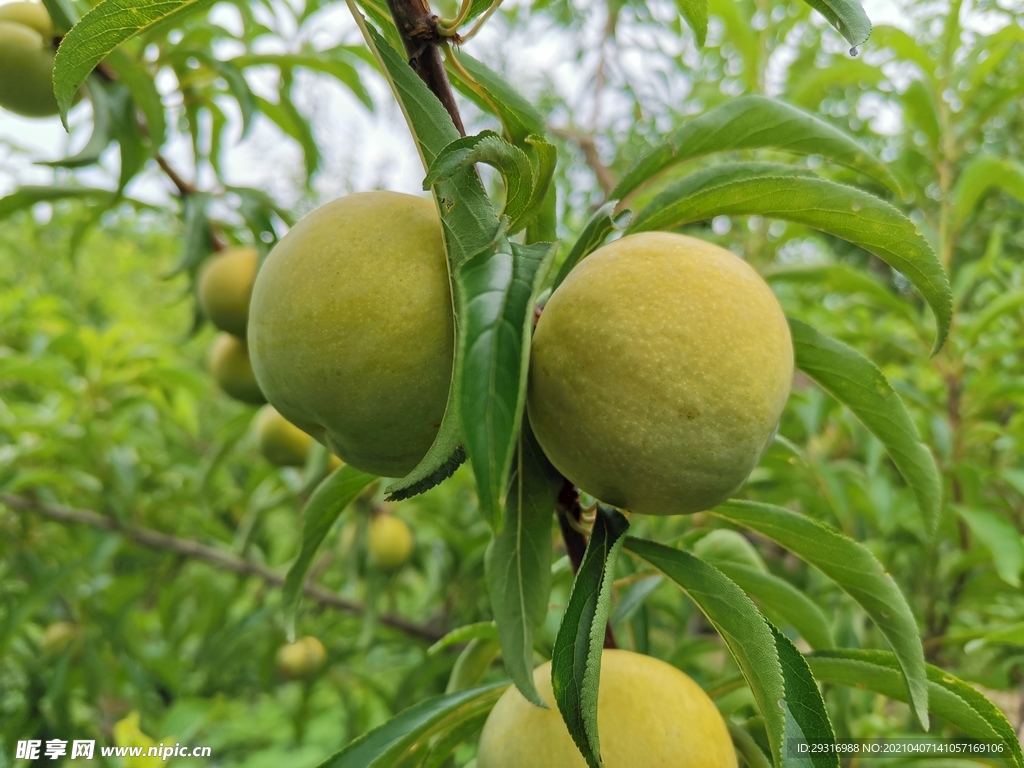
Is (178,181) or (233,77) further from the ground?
(233,77)

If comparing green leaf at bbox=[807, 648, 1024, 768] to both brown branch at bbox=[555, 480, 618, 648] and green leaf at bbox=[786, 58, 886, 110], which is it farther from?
green leaf at bbox=[786, 58, 886, 110]

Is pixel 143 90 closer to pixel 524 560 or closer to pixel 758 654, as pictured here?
pixel 524 560

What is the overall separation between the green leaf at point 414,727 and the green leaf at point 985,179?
1451 mm

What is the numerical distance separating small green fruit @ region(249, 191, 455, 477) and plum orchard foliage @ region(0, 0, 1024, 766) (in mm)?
62

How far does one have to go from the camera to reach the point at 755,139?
769 millimetres

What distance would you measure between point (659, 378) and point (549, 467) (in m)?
0.18

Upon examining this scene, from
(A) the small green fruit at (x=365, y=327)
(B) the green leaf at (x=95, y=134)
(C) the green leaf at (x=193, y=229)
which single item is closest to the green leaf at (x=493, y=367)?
(A) the small green fruit at (x=365, y=327)

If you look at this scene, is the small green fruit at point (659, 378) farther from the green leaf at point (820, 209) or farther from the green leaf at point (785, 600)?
the green leaf at point (785, 600)

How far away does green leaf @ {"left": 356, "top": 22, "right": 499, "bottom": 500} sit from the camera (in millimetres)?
527

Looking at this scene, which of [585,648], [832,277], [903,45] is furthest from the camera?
[903,45]

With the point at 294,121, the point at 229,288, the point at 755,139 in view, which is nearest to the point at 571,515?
the point at 755,139

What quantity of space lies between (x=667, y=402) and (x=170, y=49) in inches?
51.9

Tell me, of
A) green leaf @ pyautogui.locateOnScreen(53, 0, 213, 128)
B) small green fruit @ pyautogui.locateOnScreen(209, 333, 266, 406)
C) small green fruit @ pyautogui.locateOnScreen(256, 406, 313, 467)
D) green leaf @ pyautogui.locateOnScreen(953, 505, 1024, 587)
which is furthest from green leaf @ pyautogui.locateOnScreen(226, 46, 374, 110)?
green leaf @ pyautogui.locateOnScreen(953, 505, 1024, 587)

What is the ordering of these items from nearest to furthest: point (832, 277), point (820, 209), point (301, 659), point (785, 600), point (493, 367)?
point (493, 367) → point (820, 209) → point (785, 600) → point (832, 277) → point (301, 659)
